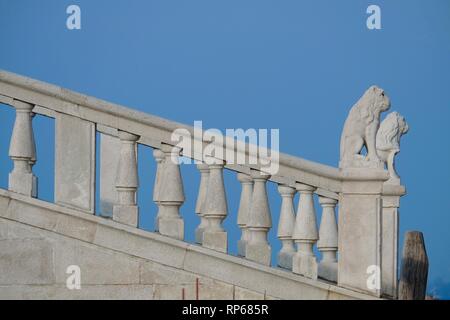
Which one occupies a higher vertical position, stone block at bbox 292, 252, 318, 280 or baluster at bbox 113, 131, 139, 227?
baluster at bbox 113, 131, 139, 227

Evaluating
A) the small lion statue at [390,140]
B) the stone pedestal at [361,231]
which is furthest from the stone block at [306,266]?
the small lion statue at [390,140]

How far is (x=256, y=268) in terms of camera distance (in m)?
12.1

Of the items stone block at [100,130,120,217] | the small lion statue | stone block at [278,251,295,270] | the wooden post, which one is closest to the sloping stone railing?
stone block at [278,251,295,270]

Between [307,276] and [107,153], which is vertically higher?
[107,153]

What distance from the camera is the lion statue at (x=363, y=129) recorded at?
1249cm

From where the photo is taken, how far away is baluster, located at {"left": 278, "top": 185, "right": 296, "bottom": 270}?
12492mm

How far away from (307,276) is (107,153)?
2881mm

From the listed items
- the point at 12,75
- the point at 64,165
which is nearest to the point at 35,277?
the point at 64,165

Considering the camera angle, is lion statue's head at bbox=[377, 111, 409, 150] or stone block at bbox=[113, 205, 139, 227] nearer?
stone block at bbox=[113, 205, 139, 227]

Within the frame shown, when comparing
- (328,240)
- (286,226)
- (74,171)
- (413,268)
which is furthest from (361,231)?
(413,268)

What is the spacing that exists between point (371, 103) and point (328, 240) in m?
1.36

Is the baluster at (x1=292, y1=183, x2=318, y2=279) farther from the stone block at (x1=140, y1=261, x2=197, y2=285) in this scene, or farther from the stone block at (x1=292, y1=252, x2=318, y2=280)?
the stone block at (x1=140, y1=261, x2=197, y2=285)

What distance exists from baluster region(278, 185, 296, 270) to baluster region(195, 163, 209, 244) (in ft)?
2.36
